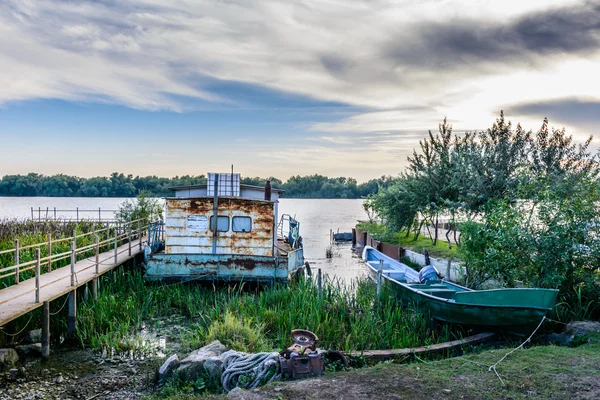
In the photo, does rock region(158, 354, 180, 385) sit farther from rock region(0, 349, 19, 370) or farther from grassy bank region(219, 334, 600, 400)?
rock region(0, 349, 19, 370)

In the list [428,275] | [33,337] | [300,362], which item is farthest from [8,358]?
[428,275]

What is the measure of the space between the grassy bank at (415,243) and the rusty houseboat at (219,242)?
8.75 metres

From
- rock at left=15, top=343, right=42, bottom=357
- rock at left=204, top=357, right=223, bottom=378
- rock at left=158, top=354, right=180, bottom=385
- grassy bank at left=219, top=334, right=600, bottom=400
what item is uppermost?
grassy bank at left=219, top=334, right=600, bottom=400

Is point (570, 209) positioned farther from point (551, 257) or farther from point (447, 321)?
point (447, 321)

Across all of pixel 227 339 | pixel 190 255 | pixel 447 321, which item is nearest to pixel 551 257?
pixel 447 321

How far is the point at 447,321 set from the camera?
404 inches

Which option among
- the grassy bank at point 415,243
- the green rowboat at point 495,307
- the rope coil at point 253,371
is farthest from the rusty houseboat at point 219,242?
the grassy bank at point 415,243

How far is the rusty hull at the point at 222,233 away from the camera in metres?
15.3

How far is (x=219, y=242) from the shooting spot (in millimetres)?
15461

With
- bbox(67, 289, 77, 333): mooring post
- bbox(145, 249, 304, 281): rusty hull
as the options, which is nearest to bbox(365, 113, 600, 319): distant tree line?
bbox(145, 249, 304, 281): rusty hull

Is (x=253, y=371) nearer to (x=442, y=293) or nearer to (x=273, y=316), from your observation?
(x=273, y=316)

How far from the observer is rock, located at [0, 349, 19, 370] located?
27.0 ft

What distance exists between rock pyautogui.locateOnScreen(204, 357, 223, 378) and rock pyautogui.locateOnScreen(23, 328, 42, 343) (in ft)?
16.1

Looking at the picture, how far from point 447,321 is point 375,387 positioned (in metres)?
4.73
